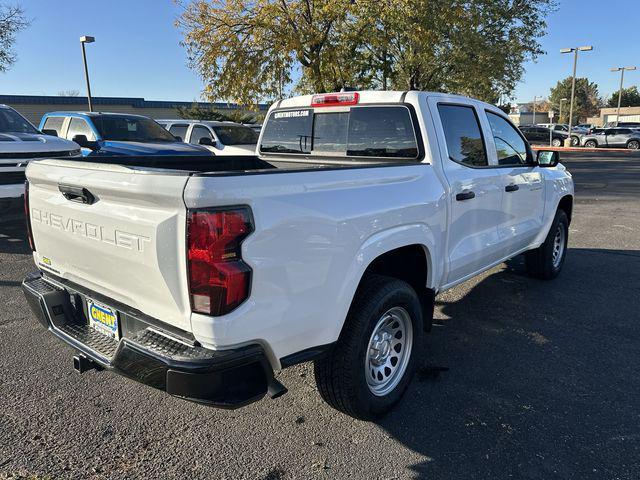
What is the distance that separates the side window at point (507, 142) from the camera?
14.7ft

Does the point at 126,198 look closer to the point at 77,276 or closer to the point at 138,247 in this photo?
the point at 138,247

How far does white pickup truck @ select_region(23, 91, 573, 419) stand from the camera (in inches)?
84.4

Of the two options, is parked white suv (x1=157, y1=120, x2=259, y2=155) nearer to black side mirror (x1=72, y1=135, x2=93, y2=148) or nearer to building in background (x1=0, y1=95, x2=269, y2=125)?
black side mirror (x1=72, y1=135, x2=93, y2=148)

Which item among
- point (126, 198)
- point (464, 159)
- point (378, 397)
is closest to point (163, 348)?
point (126, 198)

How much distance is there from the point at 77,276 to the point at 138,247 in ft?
2.64

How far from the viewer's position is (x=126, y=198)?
2.33m

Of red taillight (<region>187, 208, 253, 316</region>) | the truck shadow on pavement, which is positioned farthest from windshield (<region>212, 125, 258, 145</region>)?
red taillight (<region>187, 208, 253, 316</region>)

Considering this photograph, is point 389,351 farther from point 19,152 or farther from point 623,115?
point 623,115

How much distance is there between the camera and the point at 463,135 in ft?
13.0

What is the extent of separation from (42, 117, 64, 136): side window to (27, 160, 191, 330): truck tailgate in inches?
355

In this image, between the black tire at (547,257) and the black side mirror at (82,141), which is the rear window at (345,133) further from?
the black side mirror at (82,141)

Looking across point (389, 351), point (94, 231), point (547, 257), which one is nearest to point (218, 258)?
point (94, 231)

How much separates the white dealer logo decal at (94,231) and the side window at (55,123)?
353 inches

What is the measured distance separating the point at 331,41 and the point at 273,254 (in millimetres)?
15801
